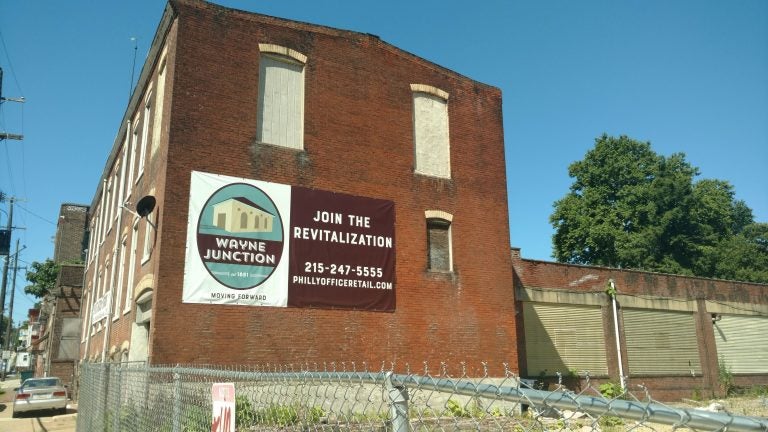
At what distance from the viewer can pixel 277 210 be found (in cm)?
1642

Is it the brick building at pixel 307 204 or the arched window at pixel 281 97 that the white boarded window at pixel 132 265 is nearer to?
the brick building at pixel 307 204

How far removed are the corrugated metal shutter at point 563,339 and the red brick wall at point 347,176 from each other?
2.26 m

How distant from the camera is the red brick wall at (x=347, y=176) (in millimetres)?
15156

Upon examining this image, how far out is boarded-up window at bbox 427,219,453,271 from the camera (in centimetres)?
1902

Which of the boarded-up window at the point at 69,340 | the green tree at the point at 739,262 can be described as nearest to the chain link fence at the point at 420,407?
the boarded-up window at the point at 69,340

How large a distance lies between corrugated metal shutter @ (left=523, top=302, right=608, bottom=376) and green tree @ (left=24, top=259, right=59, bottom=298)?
139 ft

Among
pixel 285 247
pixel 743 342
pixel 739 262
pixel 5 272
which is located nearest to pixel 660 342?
pixel 743 342

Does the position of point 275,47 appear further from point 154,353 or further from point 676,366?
point 676,366

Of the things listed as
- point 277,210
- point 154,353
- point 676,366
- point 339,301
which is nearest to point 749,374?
point 676,366

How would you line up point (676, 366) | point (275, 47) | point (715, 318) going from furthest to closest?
point (715, 318), point (676, 366), point (275, 47)

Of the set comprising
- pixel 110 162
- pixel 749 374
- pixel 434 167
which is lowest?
pixel 749 374

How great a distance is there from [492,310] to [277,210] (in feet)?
25.3

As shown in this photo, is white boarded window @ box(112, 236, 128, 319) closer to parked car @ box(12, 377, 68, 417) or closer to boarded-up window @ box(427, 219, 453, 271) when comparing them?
parked car @ box(12, 377, 68, 417)

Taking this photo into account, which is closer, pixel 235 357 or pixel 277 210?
pixel 235 357
